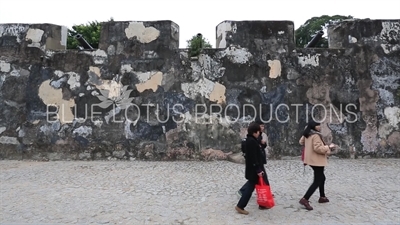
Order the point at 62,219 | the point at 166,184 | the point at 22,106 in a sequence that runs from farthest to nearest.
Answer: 1. the point at 22,106
2. the point at 166,184
3. the point at 62,219

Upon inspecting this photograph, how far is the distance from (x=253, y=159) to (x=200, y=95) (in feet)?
11.8

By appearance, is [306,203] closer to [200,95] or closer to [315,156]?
[315,156]

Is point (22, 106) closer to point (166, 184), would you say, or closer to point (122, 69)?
point (122, 69)

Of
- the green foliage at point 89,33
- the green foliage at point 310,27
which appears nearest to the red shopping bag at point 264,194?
the green foliage at point 89,33

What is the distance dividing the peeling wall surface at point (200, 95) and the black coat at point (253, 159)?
129 inches

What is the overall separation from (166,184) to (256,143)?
76.4 inches

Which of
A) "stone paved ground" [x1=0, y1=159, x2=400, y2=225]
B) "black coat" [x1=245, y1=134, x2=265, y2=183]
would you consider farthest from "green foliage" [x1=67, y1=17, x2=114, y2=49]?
"black coat" [x1=245, y1=134, x2=265, y2=183]

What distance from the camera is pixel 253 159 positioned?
142 inches

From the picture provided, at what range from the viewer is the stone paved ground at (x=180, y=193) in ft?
11.5

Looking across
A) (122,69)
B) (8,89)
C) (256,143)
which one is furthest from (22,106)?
(256,143)

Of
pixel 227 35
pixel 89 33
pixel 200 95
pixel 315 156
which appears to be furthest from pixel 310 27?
pixel 315 156

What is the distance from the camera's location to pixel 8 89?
7250 mm

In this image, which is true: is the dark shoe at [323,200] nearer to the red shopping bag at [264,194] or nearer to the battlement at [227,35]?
the red shopping bag at [264,194]

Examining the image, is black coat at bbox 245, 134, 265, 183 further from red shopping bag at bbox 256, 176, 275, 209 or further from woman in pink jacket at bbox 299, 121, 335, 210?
woman in pink jacket at bbox 299, 121, 335, 210
